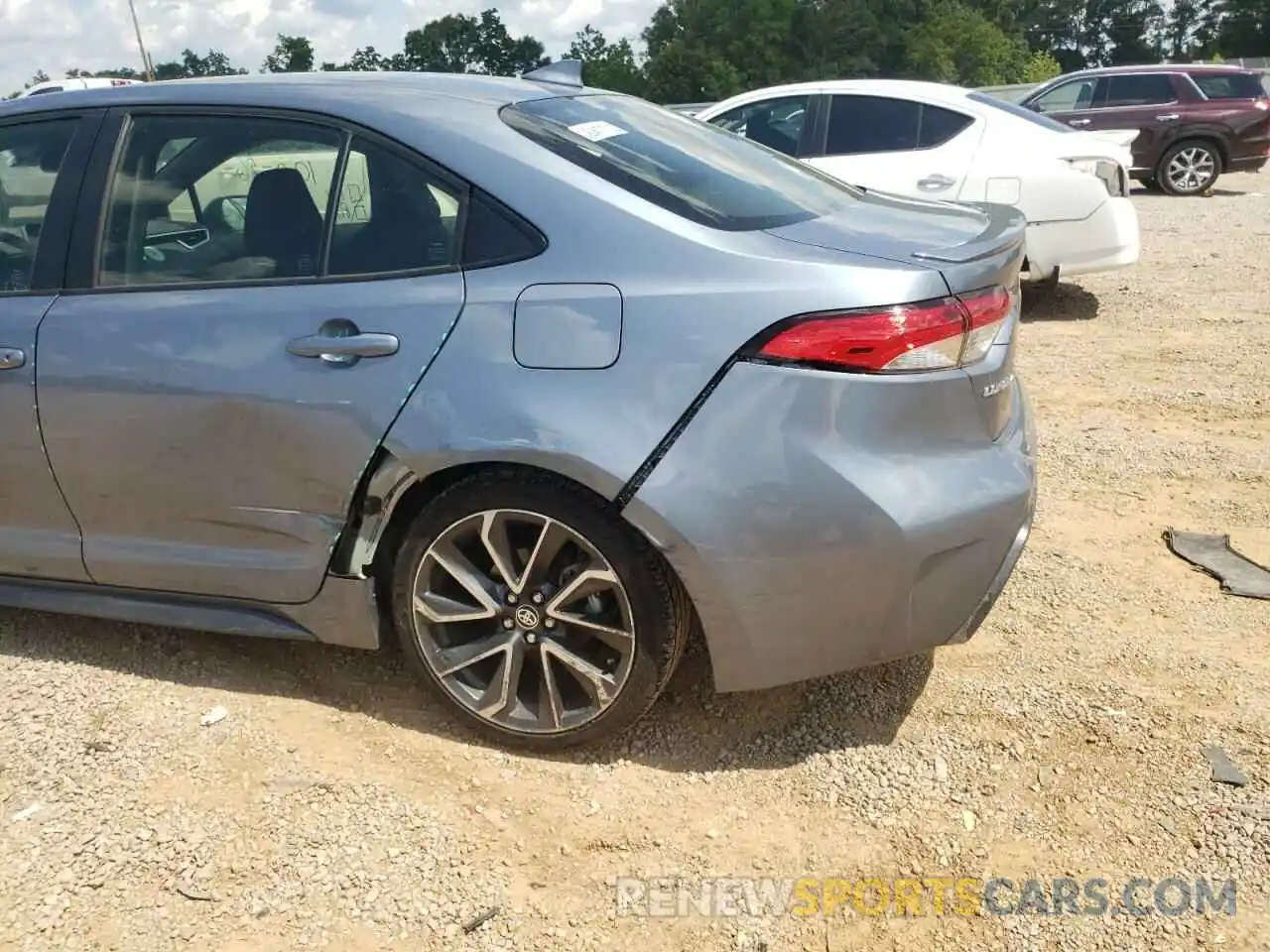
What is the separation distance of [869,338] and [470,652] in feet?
A: 4.18

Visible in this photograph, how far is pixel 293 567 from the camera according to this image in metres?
2.92

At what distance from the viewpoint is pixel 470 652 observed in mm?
2867

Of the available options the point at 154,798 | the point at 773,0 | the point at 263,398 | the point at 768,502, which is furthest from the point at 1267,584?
the point at 773,0

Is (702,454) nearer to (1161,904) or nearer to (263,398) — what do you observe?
(263,398)

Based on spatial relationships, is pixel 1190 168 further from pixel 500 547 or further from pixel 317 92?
pixel 500 547

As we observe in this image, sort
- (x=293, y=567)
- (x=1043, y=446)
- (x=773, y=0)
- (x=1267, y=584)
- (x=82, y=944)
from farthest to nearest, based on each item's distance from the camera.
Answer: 1. (x=773, y=0)
2. (x=1043, y=446)
3. (x=1267, y=584)
4. (x=293, y=567)
5. (x=82, y=944)

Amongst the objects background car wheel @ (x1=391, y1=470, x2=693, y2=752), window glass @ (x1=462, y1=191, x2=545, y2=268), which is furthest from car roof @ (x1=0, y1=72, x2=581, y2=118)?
background car wheel @ (x1=391, y1=470, x2=693, y2=752)

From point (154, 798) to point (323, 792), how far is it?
413mm

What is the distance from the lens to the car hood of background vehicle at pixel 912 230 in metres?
2.59

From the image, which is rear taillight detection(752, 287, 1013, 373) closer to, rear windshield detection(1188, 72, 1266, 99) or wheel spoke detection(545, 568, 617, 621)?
wheel spoke detection(545, 568, 617, 621)

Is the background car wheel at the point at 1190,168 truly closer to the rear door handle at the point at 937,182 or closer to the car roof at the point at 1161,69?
the car roof at the point at 1161,69

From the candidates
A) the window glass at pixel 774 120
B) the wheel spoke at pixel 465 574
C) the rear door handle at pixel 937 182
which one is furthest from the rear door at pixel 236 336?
the window glass at pixel 774 120

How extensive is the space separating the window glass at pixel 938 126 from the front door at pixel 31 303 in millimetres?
5705
